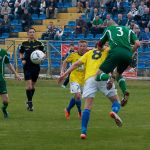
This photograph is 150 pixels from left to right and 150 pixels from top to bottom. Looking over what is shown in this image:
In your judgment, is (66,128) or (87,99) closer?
(87,99)

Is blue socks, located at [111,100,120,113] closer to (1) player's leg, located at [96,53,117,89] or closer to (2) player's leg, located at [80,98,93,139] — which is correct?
(1) player's leg, located at [96,53,117,89]

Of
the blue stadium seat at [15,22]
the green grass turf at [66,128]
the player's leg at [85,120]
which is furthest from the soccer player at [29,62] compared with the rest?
the blue stadium seat at [15,22]

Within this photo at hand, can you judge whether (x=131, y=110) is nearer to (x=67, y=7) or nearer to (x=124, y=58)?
(x=124, y=58)

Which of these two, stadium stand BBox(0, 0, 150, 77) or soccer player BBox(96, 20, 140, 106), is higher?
soccer player BBox(96, 20, 140, 106)

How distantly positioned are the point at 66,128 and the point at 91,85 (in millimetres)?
1982

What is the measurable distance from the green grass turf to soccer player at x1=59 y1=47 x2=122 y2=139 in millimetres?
403

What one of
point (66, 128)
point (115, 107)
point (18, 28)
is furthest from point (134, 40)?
point (18, 28)

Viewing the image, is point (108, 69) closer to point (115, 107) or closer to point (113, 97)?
point (113, 97)

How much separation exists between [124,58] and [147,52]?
20387mm

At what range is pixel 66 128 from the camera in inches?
624

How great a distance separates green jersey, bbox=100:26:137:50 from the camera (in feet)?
47.8

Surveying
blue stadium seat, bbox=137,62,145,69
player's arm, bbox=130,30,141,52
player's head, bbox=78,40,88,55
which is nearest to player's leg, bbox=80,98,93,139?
player's arm, bbox=130,30,141,52

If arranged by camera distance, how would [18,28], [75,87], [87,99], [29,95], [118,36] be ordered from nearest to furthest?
1. [87,99]
2. [118,36]
3. [75,87]
4. [29,95]
5. [18,28]

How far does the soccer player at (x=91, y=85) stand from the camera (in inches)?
551
